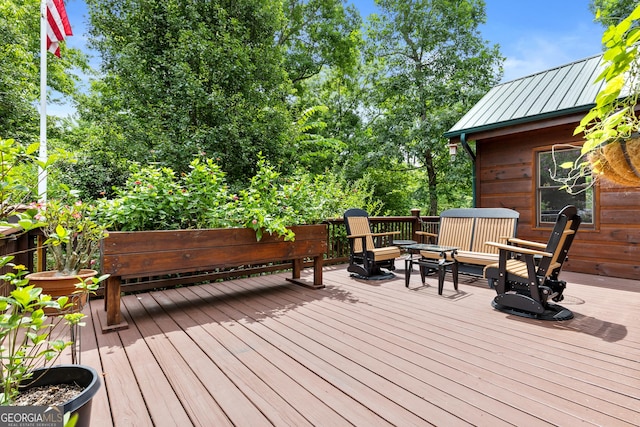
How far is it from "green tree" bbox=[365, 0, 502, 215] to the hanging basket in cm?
1073

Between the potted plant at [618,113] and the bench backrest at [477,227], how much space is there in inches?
133

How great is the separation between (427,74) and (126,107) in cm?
1073

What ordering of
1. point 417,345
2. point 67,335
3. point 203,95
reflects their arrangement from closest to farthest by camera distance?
point 417,345
point 67,335
point 203,95

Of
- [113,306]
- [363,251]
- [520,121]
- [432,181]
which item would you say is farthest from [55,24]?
[432,181]

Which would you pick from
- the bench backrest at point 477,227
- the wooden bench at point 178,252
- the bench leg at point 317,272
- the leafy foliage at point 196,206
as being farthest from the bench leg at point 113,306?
the bench backrest at point 477,227

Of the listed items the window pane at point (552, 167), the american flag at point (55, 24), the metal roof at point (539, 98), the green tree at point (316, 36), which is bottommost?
the window pane at point (552, 167)

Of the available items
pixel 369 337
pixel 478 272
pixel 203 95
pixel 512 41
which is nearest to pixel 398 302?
Answer: pixel 369 337

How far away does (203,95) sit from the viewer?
6781 millimetres

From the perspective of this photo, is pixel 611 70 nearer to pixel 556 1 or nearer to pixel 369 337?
pixel 369 337

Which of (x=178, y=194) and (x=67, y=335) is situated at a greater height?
(x=178, y=194)

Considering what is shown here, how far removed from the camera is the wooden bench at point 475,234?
4.33 metres

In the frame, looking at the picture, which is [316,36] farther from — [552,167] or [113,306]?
[113,306]

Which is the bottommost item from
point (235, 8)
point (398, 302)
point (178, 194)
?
point (398, 302)

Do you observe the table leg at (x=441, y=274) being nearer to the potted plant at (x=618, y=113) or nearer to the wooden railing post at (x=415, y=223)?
the potted plant at (x=618, y=113)
